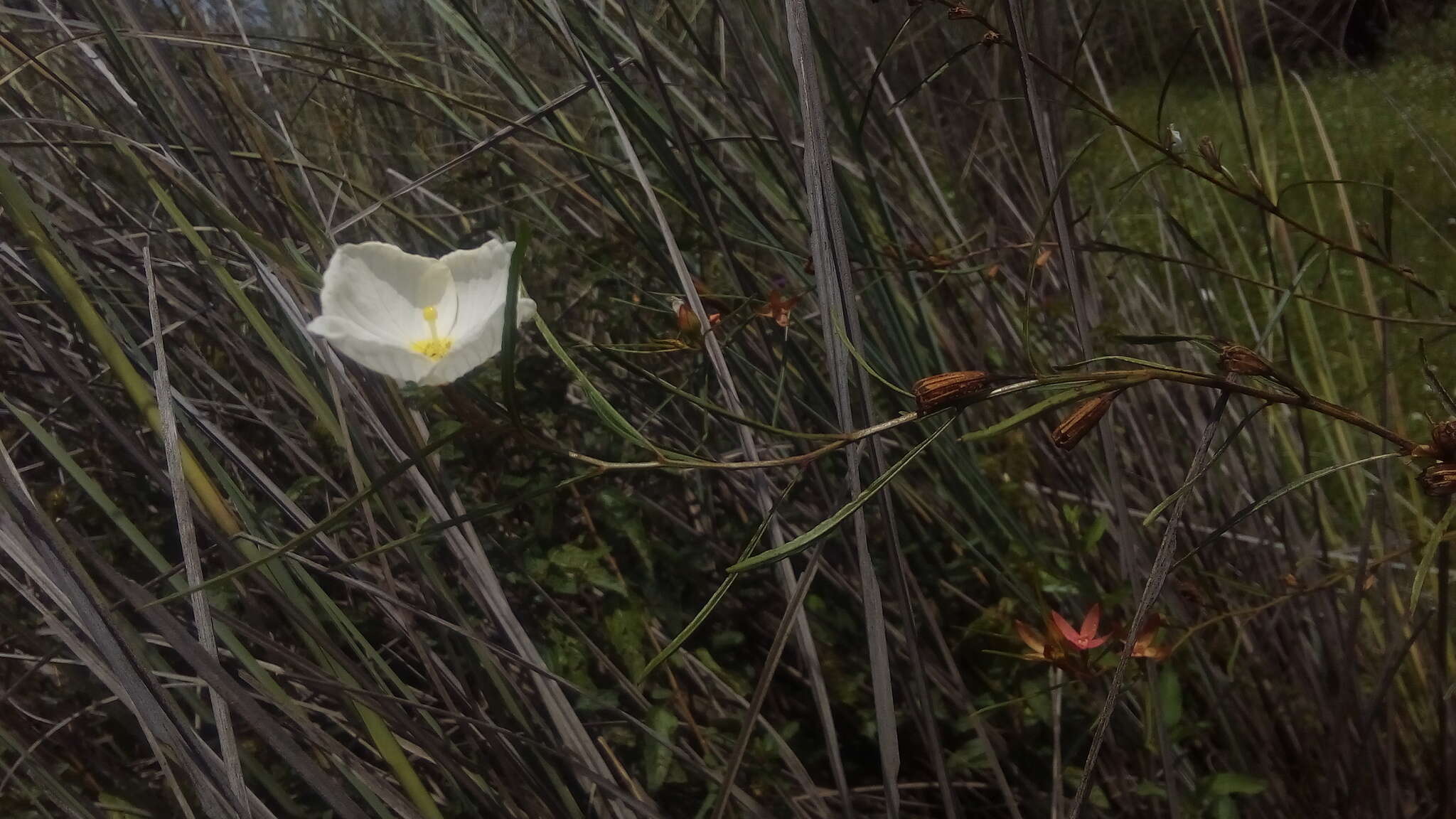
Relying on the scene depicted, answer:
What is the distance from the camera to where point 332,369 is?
1.62 ft

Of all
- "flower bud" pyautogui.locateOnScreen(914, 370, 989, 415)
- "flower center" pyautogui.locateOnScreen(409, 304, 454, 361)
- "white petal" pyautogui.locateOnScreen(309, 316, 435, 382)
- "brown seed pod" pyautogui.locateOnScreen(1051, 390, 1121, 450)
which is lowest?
"brown seed pod" pyautogui.locateOnScreen(1051, 390, 1121, 450)

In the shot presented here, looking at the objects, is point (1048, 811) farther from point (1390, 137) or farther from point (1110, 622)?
point (1390, 137)

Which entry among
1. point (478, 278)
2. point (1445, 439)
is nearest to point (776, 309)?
point (478, 278)

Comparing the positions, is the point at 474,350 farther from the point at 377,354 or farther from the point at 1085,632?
the point at 1085,632

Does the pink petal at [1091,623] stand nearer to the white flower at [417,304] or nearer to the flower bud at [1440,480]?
the flower bud at [1440,480]

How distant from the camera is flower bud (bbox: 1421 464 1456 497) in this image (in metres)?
0.30

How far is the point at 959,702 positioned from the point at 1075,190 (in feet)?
5.76

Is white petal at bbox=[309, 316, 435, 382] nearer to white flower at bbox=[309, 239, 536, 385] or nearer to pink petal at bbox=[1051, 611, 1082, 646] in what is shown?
white flower at bbox=[309, 239, 536, 385]

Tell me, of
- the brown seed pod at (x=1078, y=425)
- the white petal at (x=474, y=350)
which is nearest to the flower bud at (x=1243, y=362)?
the brown seed pod at (x=1078, y=425)

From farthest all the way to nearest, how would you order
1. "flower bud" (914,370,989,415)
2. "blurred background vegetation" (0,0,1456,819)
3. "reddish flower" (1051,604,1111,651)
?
"reddish flower" (1051,604,1111,651) < "blurred background vegetation" (0,0,1456,819) < "flower bud" (914,370,989,415)

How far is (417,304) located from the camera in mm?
417

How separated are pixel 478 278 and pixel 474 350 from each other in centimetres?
9

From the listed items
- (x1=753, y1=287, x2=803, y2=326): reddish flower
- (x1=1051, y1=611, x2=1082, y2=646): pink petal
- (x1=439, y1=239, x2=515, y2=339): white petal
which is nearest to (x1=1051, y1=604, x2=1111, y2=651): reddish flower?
(x1=1051, y1=611, x2=1082, y2=646): pink petal

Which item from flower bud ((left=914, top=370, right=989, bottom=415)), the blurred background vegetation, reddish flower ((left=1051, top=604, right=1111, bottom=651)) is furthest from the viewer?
reddish flower ((left=1051, top=604, right=1111, bottom=651))
